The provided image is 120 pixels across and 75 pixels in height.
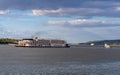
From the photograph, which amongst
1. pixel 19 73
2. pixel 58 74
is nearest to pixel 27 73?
pixel 19 73

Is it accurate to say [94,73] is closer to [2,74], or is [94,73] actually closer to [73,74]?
[73,74]

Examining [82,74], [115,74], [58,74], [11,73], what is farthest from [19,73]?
[115,74]

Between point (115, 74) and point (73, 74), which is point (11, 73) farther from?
point (115, 74)

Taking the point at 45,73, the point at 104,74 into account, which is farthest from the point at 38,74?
the point at 104,74

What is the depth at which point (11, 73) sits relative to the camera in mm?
64375

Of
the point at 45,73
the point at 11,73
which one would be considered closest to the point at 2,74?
the point at 11,73

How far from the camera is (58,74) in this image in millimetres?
64062

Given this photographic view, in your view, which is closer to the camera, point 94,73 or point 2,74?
point 2,74

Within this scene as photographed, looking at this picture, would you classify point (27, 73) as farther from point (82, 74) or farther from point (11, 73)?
point (82, 74)

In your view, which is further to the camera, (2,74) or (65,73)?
(65,73)

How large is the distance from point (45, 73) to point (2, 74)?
295 inches

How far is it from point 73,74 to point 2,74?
463 inches

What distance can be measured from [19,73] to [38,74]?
338 centimetres

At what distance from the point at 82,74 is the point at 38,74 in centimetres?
731
